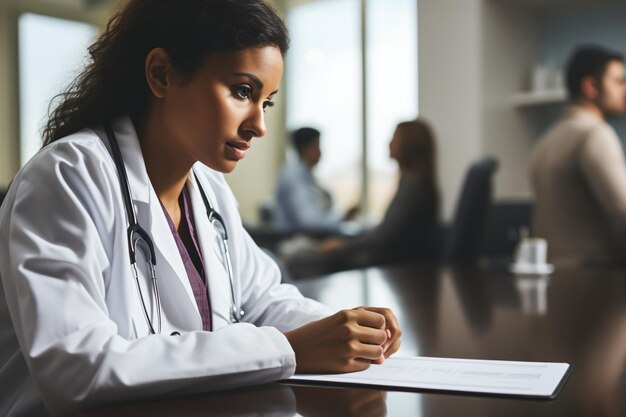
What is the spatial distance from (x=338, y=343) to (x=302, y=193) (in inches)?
147

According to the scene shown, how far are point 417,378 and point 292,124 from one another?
19.3 ft

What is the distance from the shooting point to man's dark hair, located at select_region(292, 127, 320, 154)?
4582mm

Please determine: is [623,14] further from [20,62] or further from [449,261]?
[20,62]

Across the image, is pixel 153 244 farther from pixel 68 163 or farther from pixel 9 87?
pixel 9 87

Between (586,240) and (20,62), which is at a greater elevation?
(20,62)

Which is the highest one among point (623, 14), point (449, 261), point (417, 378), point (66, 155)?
point (623, 14)

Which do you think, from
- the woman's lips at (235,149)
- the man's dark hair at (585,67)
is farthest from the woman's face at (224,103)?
the man's dark hair at (585,67)

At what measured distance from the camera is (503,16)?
4.55 m

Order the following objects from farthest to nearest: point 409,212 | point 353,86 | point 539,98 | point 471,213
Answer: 1. point 353,86
2. point 539,98
3. point 409,212
4. point 471,213

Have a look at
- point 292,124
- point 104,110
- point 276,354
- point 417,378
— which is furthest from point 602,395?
point 292,124

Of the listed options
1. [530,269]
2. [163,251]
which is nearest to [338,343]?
[163,251]

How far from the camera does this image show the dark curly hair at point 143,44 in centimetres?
85

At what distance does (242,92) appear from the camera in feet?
2.82

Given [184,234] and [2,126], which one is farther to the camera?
[2,126]
